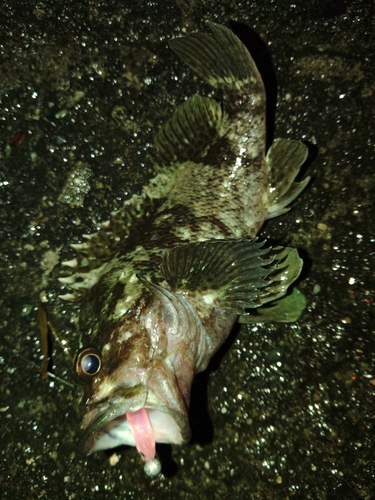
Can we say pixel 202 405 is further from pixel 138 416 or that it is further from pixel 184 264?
pixel 184 264

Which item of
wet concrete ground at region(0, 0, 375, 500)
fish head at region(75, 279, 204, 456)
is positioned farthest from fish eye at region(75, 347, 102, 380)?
wet concrete ground at region(0, 0, 375, 500)

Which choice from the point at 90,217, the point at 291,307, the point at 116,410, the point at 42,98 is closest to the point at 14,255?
the point at 90,217

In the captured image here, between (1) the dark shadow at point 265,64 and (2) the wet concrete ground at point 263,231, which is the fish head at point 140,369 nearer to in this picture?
(2) the wet concrete ground at point 263,231

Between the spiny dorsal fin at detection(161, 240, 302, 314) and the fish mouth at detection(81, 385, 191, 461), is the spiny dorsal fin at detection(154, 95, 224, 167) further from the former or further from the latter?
the fish mouth at detection(81, 385, 191, 461)

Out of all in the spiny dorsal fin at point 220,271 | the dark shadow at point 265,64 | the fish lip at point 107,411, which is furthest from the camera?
the dark shadow at point 265,64

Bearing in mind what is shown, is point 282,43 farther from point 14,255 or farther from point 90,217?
point 14,255

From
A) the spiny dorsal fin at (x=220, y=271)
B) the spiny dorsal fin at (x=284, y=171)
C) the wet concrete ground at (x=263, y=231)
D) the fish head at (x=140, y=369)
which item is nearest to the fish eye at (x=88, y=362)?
the fish head at (x=140, y=369)
